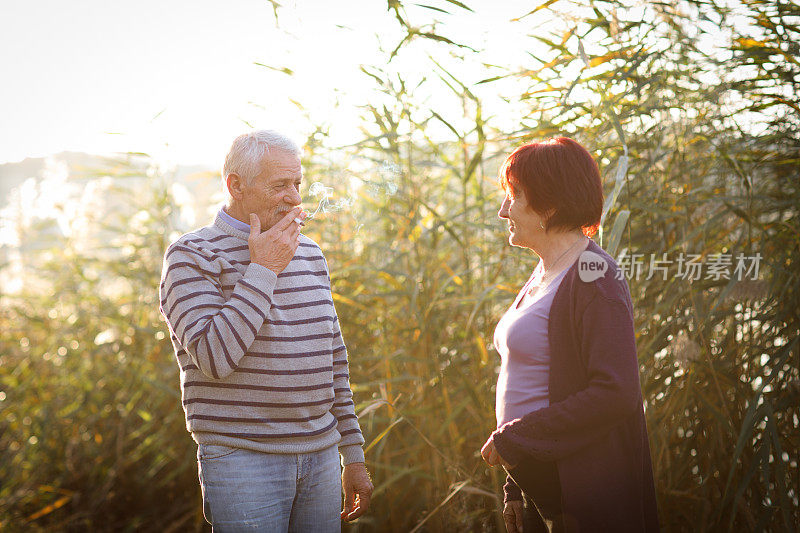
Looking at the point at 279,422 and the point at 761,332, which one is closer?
the point at 279,422

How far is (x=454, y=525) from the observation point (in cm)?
235

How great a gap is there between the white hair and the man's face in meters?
0.01

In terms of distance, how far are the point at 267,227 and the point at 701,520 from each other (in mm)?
1519

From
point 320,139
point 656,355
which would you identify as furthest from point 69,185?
point 656,355

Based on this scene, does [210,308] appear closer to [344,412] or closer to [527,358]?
[344,412]

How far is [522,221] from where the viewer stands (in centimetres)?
161

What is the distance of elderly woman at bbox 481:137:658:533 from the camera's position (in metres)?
1.40

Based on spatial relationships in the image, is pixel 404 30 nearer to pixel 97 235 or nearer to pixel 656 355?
pixel 656 355

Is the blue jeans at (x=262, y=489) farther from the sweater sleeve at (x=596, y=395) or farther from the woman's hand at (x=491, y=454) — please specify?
the sweater sleeve at (x=596, y=395)

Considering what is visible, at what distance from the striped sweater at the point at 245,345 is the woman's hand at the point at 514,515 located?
18.9 inches

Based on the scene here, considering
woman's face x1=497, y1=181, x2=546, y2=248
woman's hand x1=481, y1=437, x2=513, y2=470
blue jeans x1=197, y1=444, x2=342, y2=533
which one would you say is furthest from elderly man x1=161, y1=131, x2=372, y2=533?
woman's face x1=497, y1=181, x2=546, y2=248

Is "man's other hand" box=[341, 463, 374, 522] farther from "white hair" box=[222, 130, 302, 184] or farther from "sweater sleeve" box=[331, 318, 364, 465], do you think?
"white hair" box=[222, 130, 302, 184]

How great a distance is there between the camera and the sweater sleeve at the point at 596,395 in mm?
1384

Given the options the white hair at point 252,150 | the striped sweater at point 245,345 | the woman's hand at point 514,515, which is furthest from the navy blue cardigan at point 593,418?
the white hair at point 252,150
